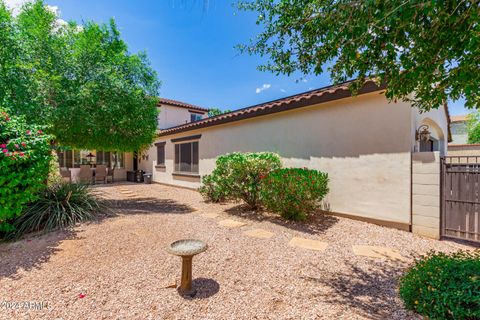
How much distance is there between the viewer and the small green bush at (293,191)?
5.58 metres

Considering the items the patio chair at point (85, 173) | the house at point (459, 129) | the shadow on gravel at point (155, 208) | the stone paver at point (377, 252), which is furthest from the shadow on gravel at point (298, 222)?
the house at point (459, 129)

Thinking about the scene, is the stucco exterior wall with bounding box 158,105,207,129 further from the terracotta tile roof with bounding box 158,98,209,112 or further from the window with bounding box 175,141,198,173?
the window with bounding box 175,141,198,173

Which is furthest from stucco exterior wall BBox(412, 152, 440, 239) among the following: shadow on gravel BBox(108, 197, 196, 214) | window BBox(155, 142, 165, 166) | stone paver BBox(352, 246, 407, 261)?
window BBox(155, 142, 165, 166)

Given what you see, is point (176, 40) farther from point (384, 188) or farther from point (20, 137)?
point (384, 188)

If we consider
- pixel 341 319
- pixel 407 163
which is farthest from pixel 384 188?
pixel 341 319

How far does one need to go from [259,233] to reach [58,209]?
4921 millimetres

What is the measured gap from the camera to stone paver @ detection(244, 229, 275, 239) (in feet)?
16.3

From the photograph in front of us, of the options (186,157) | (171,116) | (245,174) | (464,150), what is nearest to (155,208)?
(245,174)

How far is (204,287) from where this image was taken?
3.05 meters

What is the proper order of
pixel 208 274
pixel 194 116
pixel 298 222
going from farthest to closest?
pixel 194 116 < pixel 298 222 < pixel 208 274

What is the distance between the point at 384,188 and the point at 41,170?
300 inches

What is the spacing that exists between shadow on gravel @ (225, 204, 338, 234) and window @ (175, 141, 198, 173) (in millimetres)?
5247

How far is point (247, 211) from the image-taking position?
23.2 ft

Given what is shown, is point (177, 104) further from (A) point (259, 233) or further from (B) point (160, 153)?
(A) point (259, 233)
